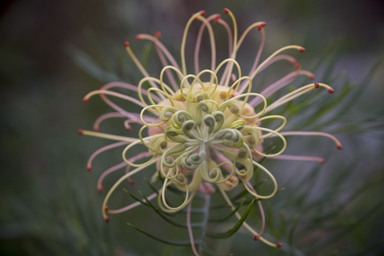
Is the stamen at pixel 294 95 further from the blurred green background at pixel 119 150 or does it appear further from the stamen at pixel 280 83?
the blurred green background at pixel 119 150

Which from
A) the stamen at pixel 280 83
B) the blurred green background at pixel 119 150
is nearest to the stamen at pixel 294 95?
the stamen at pixel 280 83

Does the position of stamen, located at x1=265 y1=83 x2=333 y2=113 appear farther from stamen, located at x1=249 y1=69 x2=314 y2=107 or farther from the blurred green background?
the blurred green background

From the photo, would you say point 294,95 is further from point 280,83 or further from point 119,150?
point 119,150

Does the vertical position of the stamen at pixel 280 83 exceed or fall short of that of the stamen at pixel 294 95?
it exceeds it

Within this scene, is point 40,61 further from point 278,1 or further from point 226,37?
point 278,1

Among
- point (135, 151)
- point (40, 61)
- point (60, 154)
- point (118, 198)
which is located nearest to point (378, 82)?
point (135, 151)

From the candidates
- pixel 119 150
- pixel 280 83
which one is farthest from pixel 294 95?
pixel 119 150

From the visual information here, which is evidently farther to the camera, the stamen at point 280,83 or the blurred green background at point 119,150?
the blurred green background at point 119,150

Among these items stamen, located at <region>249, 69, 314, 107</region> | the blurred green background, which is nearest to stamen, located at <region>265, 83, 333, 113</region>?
stamen, located at <region>249, 69, 314, 107</region>
